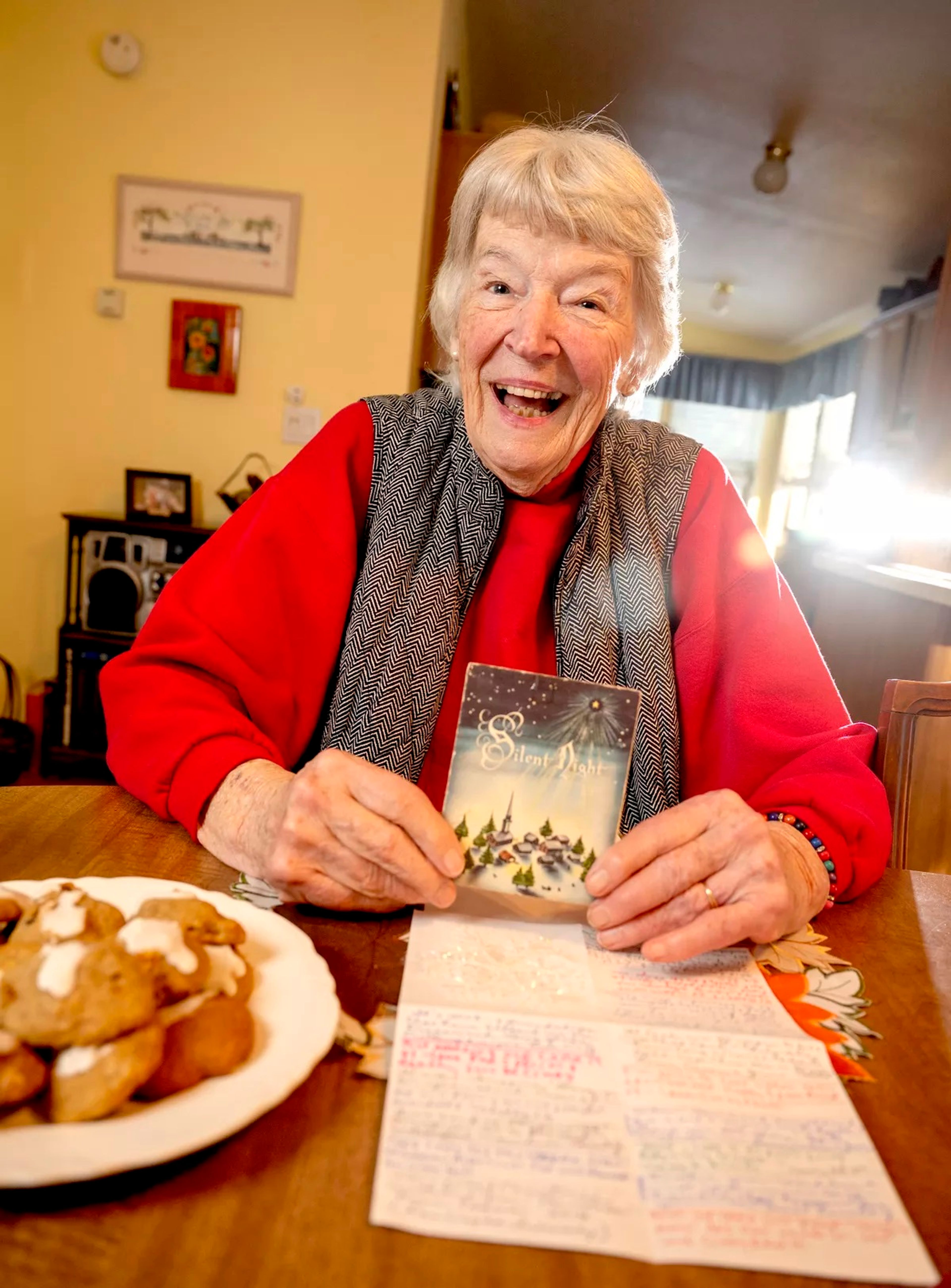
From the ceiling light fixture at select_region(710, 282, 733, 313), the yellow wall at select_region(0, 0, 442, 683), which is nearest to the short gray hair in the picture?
the yellow wall at select_region(0, 0, 442, 683)

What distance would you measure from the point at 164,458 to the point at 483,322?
2331mm

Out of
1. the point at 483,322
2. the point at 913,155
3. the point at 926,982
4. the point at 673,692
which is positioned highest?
the point at 913,155

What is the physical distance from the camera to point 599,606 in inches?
43.7

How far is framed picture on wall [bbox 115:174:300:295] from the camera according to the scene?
2.95 metres

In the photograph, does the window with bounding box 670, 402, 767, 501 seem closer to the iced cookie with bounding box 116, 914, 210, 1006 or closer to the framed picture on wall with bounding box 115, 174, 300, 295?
the framed picture on wall with bounding box 115, 174, 300, 295

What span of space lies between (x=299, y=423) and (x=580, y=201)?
219cm

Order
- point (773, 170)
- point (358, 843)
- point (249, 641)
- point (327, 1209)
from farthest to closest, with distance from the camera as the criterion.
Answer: point (773, 170) → point (249, 641) → point (358, 843) → point (327, 1209)

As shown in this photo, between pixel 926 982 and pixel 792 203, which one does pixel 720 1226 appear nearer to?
pixel 926 982

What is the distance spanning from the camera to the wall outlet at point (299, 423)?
3.09m

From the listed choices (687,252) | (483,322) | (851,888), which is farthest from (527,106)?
(851,888)

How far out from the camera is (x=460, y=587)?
1.10 meters

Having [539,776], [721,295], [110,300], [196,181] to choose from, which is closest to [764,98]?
[196,181]

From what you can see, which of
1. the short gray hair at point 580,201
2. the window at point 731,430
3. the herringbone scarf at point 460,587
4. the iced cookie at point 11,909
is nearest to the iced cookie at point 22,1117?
the iced cookie at point 11,909

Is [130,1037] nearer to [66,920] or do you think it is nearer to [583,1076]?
[66,920]
